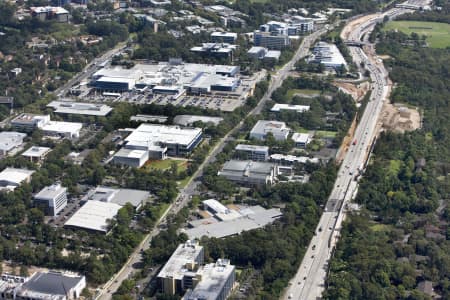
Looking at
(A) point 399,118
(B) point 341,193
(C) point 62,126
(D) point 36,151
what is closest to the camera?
(B) point 341,193

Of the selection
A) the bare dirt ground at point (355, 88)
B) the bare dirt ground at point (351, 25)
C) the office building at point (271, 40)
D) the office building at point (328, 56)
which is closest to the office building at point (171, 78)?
the office building at point (328, 56)

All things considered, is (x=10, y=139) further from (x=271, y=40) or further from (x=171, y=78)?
(x=271, y=40)

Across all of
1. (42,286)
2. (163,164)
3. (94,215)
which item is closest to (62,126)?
(163,164)

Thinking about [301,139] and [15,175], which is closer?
[15,175]

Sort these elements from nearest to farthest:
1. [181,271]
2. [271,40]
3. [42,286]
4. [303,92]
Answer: [42,286]
[181,271]
[303,92]
[271,40]

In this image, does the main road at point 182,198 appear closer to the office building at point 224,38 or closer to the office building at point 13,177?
the office building at point 224,38

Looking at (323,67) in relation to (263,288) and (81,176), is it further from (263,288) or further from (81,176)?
(263,288)

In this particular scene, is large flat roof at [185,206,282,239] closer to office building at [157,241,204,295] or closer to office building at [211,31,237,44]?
office building at [157,241,204,295]

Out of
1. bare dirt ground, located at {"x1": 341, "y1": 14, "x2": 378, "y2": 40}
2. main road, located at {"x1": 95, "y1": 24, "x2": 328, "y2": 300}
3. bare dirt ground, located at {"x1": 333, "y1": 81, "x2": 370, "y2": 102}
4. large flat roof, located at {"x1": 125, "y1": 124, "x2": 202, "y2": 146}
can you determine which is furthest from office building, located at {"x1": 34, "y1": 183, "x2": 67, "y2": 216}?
bare dirt ground, located at {"x1": 341, "y1": 14, "x2": 378, "y2": 40}
